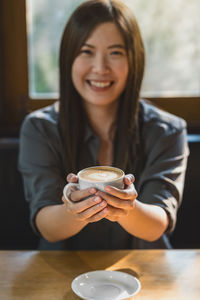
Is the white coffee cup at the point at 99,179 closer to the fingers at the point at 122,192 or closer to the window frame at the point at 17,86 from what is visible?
the fingers at the point at 122,192

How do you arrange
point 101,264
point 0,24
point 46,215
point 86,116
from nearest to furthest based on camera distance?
point 101,264, point 46,215, point 86,116, point 0,24

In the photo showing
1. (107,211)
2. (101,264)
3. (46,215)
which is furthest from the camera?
(46,215)

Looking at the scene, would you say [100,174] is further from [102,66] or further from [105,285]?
[102,66]

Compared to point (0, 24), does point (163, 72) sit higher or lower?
lower

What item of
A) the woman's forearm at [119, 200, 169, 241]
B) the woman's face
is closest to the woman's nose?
the woman's face

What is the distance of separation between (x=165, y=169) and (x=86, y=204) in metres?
0.63

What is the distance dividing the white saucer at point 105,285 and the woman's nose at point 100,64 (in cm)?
80

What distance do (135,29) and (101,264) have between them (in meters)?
0.93

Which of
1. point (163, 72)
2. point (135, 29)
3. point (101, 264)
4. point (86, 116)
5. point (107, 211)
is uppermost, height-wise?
point (135, 29)

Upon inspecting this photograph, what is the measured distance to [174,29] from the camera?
2.37 meters

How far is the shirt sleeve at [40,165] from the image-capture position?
1.55 meters

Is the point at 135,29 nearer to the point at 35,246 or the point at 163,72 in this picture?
the point at 163,72

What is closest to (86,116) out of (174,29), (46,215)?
(46,215)

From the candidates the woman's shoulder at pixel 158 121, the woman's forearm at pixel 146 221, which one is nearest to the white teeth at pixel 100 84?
the woman's shoulder at pixel 158 121
